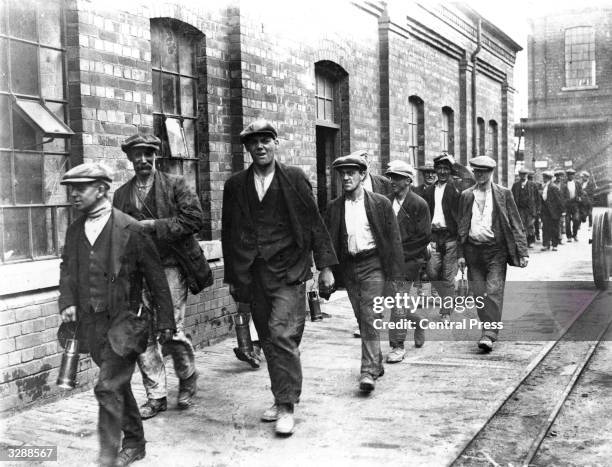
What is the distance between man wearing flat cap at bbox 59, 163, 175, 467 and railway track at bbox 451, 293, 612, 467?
73.1 inches

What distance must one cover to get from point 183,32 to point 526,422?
503 centimetres

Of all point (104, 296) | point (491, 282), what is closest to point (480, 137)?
point (491, 282)

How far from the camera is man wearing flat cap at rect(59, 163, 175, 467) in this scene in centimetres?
391

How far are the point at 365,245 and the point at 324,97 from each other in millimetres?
5137

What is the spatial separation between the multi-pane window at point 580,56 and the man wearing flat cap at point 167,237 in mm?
28725

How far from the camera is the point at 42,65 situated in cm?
579

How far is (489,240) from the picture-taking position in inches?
275

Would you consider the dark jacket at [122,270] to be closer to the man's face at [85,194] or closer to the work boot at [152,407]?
the man's face at [85,194]

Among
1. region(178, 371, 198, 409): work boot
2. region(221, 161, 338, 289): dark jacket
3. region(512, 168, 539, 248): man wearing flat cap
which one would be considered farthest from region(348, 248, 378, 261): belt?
region(512, 168, 539, 248): man wearing flat cap

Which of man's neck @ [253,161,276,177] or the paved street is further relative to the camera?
man's neck @ [253,161,276,177]

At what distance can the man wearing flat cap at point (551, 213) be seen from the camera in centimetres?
1650

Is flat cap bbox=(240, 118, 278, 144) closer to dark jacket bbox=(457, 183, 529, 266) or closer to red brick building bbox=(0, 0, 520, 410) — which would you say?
red brick building bbox=(0, 0, 520, 410)

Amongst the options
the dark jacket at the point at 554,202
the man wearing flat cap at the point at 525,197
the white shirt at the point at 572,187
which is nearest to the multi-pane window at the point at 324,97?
the man wearing flat cap at the point at 525,197

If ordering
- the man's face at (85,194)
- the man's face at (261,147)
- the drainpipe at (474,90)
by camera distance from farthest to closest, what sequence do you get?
the drainpipe at (474,90) → the man's face at (261,147) → the man's face at (85,194)
